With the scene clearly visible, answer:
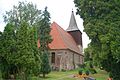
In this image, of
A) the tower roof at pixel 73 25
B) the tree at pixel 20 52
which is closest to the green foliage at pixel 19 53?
the tree at pixel 20 52

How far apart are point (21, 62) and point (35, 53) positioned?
2.76 metres

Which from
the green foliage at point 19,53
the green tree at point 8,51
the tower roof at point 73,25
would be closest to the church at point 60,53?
the tower roof at point 73,25

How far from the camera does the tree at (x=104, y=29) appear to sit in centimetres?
2289

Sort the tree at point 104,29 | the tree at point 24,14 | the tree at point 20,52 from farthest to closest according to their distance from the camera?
1. the tree at point 24,14
2. the tree at point 20,52
3. the tree at point 104,29

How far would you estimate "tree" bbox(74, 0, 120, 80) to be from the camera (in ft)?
75.1

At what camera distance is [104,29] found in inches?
938

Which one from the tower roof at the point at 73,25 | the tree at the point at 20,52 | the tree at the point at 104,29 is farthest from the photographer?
the tower roof at the point at 73,25

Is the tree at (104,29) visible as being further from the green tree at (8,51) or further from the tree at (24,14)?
the tree at (24,14)

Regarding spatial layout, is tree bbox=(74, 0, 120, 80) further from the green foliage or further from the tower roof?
the tower roof

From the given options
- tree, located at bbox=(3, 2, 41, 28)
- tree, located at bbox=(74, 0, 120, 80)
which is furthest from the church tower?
tree, located at bbox=(74, 0, 120, 80)

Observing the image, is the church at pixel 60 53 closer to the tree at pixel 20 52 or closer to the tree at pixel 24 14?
the tree at pixel 24 14

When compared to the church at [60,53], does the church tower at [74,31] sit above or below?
above

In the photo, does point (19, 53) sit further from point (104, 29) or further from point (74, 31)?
point (74, 31)

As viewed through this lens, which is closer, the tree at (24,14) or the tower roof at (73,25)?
the tree at (24,14)
